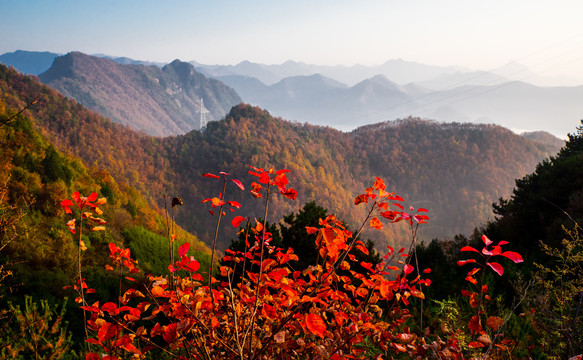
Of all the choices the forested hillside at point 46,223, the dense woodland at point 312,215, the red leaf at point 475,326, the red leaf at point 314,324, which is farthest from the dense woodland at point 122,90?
the red leaf at point 475,326

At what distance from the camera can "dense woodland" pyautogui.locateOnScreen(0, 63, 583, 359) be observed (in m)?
2.45

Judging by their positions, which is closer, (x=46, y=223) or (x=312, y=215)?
(x=312, y=215)

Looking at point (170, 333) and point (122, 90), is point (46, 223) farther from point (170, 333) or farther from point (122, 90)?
point (122, 90)

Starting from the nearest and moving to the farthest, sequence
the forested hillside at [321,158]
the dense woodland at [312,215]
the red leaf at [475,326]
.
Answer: the red leaf at [475,326] < the dense woodland at [312,215] < the forested hillside at [321,158]

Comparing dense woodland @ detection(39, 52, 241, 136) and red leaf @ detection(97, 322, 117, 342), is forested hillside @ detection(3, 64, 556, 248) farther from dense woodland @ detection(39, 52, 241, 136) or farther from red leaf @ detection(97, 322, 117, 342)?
dense woodland @ detection(39, 52, 241, 136)

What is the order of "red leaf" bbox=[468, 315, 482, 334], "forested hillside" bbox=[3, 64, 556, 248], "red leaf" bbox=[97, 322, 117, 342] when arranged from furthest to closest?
"forested hillside" bbox=[3, 64, 556, 248]
"red leaf" bbox=[468, 315, 482, 334]
"red leaf" bbox=[97, 322, 117, 342]

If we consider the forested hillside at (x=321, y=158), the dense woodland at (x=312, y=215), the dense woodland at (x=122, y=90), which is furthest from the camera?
the dense woodland at (x=122, y=90)

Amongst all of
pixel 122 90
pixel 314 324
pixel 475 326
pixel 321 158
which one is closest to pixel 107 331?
pixel 314 324

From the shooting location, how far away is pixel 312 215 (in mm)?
7195

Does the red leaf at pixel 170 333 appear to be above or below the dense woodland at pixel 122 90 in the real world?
below

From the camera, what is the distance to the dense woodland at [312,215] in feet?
8.04

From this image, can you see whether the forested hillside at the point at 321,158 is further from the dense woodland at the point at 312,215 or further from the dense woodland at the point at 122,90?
the dense woodland at the point at 122,90

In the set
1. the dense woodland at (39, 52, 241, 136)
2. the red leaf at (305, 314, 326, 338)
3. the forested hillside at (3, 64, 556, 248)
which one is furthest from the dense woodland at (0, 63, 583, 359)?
the dense woodland at (39, 52, 241, 136)

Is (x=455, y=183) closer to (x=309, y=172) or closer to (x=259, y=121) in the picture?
(x=309, y=172)
